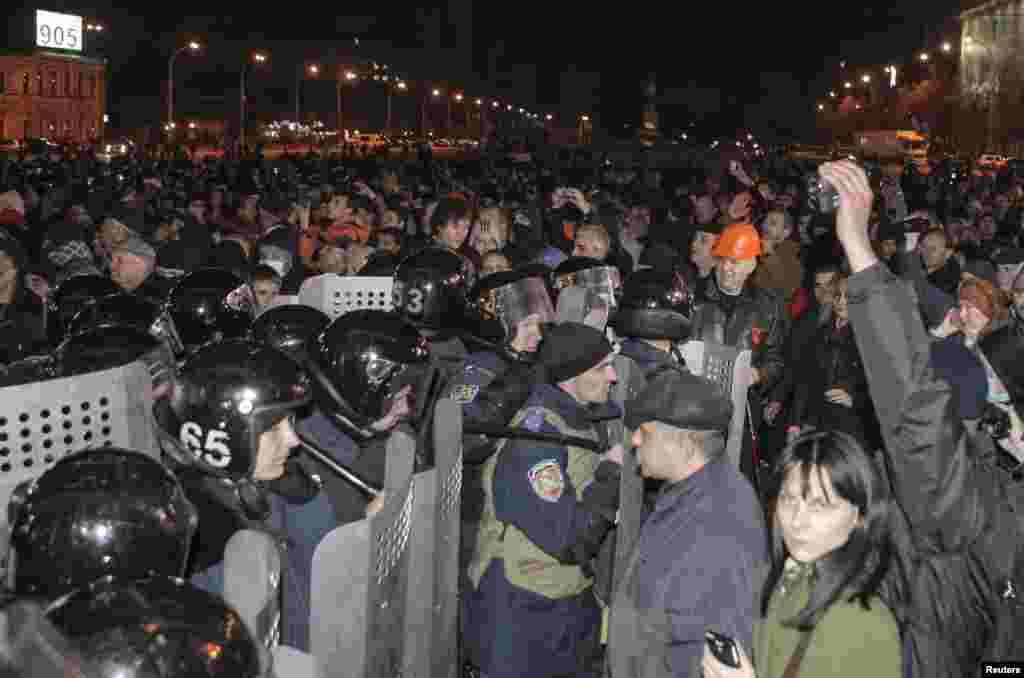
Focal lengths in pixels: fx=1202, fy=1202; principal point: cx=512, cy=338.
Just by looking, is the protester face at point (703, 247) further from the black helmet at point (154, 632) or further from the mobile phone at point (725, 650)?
the black helmet at point (154, 632)

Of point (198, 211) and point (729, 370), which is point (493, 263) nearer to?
point (729, 370)

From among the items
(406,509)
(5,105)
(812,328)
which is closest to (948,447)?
(406,509)

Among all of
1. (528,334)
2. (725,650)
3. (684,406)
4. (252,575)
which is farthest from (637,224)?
(252,575)

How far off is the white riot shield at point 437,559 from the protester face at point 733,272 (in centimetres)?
439

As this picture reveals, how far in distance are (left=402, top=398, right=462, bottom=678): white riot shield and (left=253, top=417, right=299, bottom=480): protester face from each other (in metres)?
0.52

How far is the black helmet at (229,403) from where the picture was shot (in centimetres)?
413

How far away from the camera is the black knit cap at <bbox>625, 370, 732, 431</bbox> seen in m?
4.48

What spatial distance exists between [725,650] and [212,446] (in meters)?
1.92

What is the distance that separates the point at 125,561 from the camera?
3.03 m

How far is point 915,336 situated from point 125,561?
2.18 metres

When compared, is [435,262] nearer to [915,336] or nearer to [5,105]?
[915,336]

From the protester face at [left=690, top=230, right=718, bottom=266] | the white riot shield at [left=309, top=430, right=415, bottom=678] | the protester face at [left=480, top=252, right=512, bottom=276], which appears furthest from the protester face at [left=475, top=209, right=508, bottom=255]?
the white riot shield at [left=309, top=430, right=415, bottom=678]

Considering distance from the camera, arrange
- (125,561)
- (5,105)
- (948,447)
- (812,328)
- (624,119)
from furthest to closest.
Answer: (624,119) < (5,105) < (812,328) < (948,447) < (125,561)

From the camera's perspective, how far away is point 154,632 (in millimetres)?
2330
